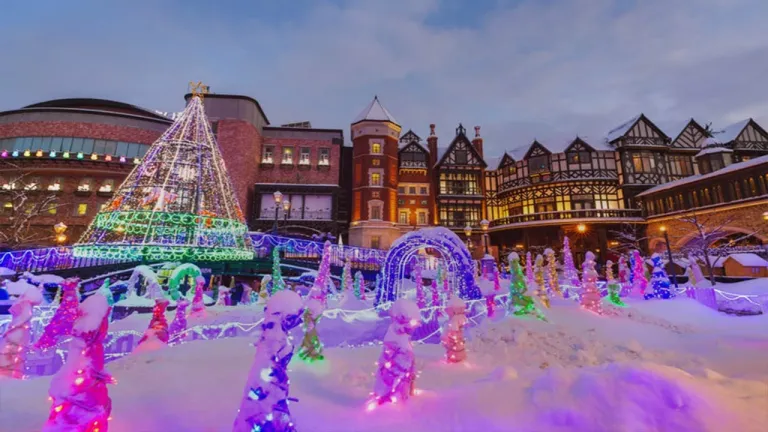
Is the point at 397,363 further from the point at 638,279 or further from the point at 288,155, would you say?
the point at 288,155

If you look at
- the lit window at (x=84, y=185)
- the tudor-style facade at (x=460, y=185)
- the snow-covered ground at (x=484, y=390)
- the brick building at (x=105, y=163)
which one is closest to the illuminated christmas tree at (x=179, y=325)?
the snow-covered ground at (x=484, y=390)

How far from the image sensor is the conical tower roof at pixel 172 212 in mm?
11773

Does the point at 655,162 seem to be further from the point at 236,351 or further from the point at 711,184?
the point at 236,351

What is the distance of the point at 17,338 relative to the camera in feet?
18.4

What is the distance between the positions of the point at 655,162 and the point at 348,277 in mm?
35762

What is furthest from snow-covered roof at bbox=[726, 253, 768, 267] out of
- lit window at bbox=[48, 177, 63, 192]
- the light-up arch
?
lit window at bbox=[48, 177, 63, 192]

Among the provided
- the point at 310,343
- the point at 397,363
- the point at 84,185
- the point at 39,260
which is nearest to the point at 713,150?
the point at 397,363

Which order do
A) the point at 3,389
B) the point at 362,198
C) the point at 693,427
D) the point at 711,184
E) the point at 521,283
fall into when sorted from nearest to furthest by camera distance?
the point at 693,427, the point at 3,389, the point at 521,283, the point at 711,184, the point at 362,198

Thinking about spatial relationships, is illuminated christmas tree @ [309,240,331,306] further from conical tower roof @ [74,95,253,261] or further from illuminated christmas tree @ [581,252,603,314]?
illuminated christmas tree @ [581,252,603,314]

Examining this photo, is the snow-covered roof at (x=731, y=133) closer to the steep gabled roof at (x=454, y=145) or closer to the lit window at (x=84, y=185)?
the steep gabled roof at (x=454, y=145)

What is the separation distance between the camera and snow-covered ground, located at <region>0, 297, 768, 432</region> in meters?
3.51

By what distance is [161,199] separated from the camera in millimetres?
13109

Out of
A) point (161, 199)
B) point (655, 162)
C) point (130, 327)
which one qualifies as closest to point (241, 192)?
point (161, 199)

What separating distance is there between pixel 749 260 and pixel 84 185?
53.7m
